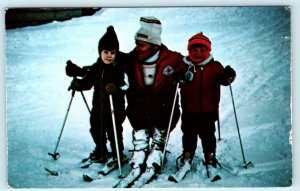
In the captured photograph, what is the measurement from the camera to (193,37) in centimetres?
298

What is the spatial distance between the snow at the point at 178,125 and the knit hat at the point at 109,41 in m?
0.02

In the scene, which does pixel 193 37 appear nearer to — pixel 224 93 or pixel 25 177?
pixel 224 93

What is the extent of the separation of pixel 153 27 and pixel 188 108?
1.44ft

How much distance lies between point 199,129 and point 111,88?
485 mm

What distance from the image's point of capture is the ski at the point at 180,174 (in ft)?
9.75

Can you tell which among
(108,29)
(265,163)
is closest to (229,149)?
(265,163)

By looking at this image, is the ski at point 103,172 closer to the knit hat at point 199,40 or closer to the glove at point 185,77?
the glove at point 185,77

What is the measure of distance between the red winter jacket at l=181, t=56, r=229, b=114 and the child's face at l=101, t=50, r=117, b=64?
36 centimetres

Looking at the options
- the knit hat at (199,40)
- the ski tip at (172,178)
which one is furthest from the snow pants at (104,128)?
the knit hat at (199,40)

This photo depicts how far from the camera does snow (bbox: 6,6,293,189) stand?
2980 mm

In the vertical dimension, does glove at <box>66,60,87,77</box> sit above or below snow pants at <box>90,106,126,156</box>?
above

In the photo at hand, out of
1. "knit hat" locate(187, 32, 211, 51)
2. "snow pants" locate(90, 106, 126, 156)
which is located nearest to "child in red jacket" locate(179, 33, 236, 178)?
"knit hat" locate(187, 32, 211, 51)

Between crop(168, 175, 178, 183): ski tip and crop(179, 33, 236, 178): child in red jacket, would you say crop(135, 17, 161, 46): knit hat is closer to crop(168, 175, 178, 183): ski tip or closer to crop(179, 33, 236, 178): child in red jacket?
crop(179, 33, 236, 178): child in red jacket

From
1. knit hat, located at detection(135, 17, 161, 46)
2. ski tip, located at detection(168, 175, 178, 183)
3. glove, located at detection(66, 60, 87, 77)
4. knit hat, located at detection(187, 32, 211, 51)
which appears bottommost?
ski tip, located at detection(168, 175, 178, 183)
